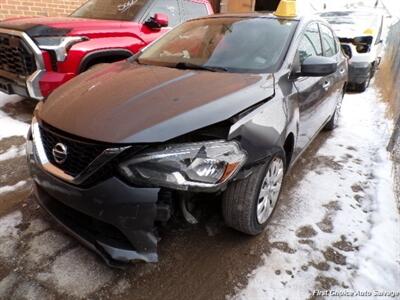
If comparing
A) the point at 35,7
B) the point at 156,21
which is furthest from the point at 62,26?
the point at 35,7

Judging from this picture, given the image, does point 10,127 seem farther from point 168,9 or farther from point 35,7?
point 35,7

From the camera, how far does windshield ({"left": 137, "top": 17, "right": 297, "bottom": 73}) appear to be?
2623 millimetres

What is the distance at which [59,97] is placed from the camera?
7.45 ft

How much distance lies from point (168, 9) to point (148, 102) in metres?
3.76

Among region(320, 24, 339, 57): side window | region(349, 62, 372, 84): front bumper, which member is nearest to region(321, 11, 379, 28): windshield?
region(349, 62, 372, 84): front bumper

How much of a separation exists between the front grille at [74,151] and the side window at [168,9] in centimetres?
342

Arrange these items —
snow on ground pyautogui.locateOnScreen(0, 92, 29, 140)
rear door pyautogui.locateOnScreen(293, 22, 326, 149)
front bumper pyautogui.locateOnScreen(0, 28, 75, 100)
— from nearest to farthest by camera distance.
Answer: rear door pyautogui.locateOnScreen(293, 22, 326, 149) < front bumper pyautogui.locateOnScreen(0, 28, 75, 100) < snow on ground pyautogui.locateOnScreen(0, 92, 29, 140)

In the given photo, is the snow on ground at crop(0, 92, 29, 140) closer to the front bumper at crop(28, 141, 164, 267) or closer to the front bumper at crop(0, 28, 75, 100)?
the front bumper at crop(0, 28, 75, 100)

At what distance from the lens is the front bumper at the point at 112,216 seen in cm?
170

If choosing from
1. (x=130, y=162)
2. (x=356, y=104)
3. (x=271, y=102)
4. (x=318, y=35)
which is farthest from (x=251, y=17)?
(x=356, y=104)

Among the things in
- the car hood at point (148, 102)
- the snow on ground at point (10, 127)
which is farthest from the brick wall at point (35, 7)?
the car hood at point (148, 102)

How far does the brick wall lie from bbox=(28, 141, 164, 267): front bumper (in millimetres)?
5306

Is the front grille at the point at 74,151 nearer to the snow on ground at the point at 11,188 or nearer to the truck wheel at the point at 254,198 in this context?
the truck wheel at the point at 254,198

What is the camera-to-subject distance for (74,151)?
1809mm
